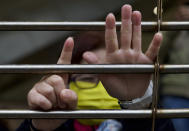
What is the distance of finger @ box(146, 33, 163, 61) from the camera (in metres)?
0.65

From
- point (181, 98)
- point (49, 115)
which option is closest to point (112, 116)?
point (49, 115)

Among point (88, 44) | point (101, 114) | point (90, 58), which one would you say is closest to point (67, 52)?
point (90, 58)

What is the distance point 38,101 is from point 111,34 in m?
0.19

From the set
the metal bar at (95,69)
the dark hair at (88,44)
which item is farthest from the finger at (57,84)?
the dark hair at (88,44)

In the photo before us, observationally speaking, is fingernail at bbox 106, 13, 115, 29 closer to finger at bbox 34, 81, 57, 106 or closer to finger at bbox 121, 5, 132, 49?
finger at bbox 121, 5, 132, 49

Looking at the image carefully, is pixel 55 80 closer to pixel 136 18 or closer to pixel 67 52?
pixel 67 52

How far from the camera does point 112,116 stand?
0.65 metres

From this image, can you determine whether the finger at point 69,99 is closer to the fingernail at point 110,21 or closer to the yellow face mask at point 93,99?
the fingernail at point 110,21

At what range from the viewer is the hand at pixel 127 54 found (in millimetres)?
658

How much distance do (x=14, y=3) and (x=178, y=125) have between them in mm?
1084

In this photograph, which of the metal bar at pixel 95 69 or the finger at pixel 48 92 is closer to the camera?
the metal bar at pixel 95 69

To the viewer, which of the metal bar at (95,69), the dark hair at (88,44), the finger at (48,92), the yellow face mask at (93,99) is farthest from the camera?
the dark hair at (88,44)

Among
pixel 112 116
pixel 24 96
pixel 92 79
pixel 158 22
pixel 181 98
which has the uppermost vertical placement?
pixel 158 22

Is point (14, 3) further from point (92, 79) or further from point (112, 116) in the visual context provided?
point (112, 116)
